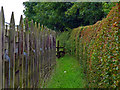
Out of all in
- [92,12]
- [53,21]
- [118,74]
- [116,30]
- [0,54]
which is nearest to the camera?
[0,54]

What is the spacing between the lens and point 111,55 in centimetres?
262

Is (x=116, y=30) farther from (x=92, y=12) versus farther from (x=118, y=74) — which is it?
(x=92, y=12)

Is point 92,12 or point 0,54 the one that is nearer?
point 0,54

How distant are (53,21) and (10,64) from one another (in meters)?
13.4

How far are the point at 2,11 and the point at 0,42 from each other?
401 millimetres

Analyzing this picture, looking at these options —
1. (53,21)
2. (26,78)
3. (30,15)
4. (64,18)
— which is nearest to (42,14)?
(53,21)

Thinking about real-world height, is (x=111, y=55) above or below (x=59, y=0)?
below

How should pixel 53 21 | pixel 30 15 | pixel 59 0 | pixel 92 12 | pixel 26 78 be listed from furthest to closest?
pixel 30 15, pixel 53 21, pixel 59 0, pixel 92 12, pixel 26 78

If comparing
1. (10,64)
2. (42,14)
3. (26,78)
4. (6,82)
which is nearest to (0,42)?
(10,64)

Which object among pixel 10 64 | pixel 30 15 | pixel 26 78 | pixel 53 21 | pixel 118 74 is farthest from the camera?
pixel 30 15

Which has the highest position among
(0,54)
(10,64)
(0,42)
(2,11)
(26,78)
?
(2,11)

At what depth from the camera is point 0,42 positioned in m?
1.95

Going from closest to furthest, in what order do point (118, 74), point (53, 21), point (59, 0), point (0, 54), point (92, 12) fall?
point (0, 54) < point (118, 74) < point (92, 12) < point (59, 0) < point (53, 21)

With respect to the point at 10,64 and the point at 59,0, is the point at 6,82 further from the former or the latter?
the point at 59,0
